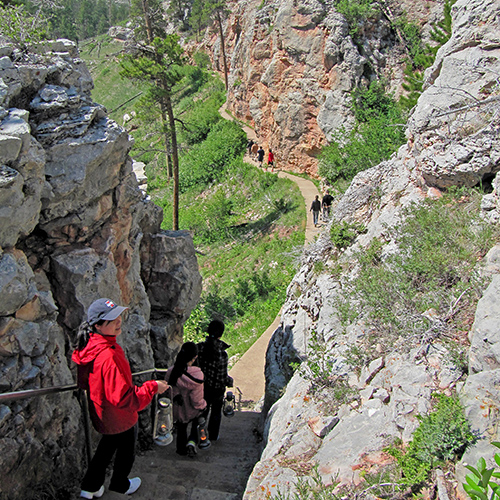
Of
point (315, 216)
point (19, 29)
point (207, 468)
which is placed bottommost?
point (207, 468)

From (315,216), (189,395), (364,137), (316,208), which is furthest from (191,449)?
(364,137)

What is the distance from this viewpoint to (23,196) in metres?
4.89

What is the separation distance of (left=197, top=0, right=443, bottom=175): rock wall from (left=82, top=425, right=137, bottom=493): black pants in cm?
2004

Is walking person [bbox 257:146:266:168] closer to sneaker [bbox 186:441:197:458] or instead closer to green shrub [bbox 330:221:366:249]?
green shrub [bbox 330:221:366:249]

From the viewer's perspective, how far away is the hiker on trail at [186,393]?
17.3 feet

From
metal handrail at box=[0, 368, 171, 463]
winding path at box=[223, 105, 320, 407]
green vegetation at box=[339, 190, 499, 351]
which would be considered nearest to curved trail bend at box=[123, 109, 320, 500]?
metal handrail at box=[0, 368, 171, 463]

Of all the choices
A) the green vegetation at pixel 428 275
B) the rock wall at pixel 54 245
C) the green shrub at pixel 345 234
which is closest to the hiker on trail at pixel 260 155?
the green shrub at pixel 345 234

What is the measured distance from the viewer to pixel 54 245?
614 centimetres

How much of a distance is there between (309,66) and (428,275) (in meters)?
20.3

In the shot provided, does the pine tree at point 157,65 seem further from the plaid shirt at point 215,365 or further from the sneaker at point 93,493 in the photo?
the sneaker at point 93,493

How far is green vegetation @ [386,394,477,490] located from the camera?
10.8 feet

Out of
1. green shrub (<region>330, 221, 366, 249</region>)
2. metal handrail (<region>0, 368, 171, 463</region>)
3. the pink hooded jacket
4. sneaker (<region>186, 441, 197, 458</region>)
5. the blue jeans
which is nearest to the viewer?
metal handrail (<region>0, 368, 171, 463</region>)

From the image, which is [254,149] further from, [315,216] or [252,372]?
[252,372]

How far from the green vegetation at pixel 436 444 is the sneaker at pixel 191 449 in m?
3.06
